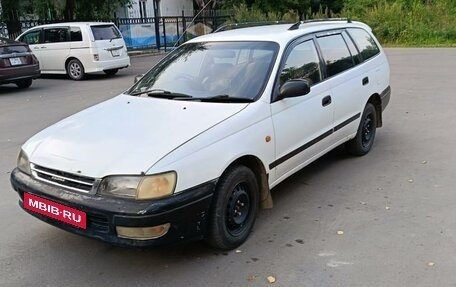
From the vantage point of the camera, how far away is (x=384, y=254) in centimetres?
349

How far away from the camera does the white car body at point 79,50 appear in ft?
46.0

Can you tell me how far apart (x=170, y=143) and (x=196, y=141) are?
0.19 metres

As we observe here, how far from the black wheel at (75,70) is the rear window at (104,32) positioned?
99cm

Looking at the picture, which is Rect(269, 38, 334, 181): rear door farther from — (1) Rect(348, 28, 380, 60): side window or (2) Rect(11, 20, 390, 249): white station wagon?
(1) Rect(348, 28, 380, 60): side window

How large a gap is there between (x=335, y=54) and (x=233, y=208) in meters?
2.43

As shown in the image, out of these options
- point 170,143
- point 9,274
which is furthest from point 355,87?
point 9,274

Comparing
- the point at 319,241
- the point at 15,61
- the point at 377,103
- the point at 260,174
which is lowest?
the point at 319,241

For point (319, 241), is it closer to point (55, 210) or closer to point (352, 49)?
point (55, 210)

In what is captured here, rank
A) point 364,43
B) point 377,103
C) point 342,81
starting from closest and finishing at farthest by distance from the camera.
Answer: point 342,81 → point 364,43 → point 377,103


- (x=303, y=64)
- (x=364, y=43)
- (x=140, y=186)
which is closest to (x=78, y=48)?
(x=364, y=43)

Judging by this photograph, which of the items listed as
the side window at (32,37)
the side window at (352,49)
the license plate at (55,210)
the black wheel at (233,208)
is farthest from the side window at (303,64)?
the side window at (32,37)

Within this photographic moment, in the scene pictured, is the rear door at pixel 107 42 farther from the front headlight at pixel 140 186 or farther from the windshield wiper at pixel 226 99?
the front headlight at pixel 140 186

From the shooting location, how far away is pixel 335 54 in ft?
17.0

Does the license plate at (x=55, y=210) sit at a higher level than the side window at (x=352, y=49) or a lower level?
lower
